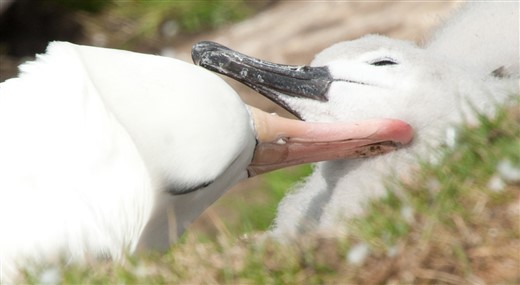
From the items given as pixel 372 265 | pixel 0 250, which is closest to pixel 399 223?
pixel 372 265

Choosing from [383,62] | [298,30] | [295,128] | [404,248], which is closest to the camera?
[404,248]

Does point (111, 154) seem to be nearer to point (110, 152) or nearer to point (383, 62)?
point (110, 152)

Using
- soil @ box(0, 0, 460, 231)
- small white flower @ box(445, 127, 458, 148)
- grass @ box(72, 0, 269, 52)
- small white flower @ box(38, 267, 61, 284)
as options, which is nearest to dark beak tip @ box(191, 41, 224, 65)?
small white flower @ box(445, 127, 458, 148)

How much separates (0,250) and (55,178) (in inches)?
11.7

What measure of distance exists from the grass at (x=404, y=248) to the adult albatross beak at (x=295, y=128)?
0.54 metres

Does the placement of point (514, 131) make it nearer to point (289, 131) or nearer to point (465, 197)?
point (465, 197)

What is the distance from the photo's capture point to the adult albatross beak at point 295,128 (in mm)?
4281

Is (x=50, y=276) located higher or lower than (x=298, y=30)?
lower

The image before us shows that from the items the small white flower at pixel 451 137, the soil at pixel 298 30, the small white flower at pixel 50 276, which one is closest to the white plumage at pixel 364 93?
the small white flower at pixel 451 137

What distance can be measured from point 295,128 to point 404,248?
0.97 metres

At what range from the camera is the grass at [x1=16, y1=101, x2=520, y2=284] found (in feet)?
11.2

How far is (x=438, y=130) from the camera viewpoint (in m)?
4.46

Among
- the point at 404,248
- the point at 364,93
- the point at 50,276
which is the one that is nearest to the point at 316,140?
the point at 364,93

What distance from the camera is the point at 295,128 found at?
4.32 metres
